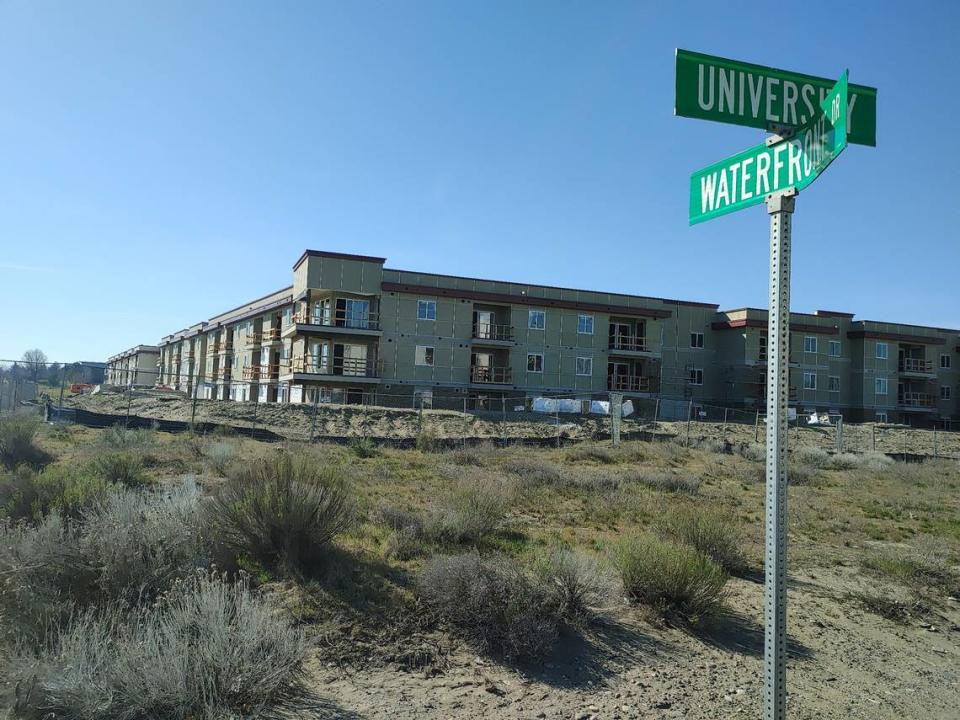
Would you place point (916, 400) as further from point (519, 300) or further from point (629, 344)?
point (519, 300)

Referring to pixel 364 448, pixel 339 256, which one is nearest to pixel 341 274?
pixel 339 256

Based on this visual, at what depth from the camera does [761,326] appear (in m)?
54.5

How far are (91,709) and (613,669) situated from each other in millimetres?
3568

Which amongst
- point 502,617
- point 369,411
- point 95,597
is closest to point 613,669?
point 502,617

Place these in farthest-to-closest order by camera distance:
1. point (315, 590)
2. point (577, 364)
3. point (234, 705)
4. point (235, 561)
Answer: point (577, 364), point (235, 561), point (315, 590), point (234, 705)

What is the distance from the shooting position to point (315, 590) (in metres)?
6.43

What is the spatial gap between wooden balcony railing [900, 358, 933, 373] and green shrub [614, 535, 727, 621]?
6499cm

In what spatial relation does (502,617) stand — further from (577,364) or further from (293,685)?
(577,364)

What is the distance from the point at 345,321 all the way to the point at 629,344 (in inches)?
812

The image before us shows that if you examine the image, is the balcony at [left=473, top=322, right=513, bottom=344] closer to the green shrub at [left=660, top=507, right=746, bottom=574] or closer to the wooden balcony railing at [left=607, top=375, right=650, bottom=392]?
the wooden balcony railing at [left=607, top=375, right=650, bottom=392]

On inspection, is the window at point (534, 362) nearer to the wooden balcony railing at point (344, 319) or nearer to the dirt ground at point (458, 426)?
the dirt ground at point (458, 426)

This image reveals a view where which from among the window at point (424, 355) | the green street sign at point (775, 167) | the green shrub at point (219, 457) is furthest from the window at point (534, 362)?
the green street sign at point (775, 167)

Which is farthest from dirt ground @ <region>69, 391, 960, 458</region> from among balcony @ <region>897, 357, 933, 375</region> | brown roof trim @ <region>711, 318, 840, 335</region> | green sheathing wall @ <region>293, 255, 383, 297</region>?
balcony @ <region>897, 357, 933, 375</region>

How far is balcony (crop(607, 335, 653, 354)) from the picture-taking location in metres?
50.9
